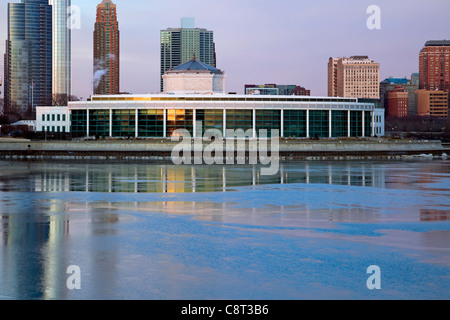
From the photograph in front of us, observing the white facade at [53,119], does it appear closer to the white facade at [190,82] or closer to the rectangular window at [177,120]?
the rectangular window at [177,120]

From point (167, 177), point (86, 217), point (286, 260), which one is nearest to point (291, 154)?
point (167, 177)

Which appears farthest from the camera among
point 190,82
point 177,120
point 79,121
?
point 190,82

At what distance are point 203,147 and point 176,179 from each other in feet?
140

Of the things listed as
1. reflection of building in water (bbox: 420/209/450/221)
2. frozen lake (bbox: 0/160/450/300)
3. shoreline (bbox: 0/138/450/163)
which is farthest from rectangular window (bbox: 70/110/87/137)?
reflection of building in water (bbox: 420/209/450/221)

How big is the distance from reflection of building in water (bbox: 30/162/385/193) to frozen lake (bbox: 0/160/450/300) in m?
0.62

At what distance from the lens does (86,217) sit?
27078 mm

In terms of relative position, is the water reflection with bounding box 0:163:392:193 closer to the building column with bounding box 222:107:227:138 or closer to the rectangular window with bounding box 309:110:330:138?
the building column with bounding box 222:107:227:138

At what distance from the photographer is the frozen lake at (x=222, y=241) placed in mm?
16031

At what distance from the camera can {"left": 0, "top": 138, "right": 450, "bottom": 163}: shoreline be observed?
3231 inches

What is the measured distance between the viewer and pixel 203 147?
89.1 m

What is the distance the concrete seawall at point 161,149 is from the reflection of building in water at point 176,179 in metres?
25.6
